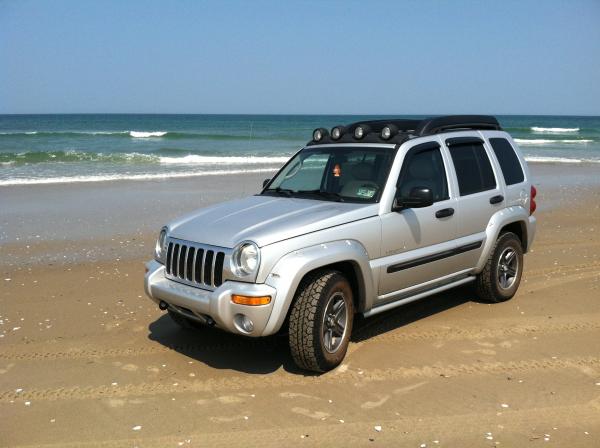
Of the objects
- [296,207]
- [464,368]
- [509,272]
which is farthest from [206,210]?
[509,272]

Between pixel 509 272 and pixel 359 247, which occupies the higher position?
pixel 359 247

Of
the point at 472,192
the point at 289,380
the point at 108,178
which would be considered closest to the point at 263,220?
the point at 289,380

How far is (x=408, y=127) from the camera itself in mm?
5715

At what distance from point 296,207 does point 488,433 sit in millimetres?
2189

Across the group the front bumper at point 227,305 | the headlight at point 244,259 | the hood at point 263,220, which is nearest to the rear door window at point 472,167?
the hood at point 263,220

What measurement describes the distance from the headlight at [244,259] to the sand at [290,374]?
0.84 meters

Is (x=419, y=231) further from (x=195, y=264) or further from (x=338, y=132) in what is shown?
(x=195, y=264)

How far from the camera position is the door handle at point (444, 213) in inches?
210

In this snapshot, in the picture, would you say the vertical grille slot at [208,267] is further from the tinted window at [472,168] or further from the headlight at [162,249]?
the tinted window at [472,168]

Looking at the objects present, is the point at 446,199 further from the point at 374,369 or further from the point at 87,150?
the point at 87,150

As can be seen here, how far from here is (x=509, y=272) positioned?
6391 mm

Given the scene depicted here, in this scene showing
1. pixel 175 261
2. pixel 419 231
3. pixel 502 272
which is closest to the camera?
pixel 175 261

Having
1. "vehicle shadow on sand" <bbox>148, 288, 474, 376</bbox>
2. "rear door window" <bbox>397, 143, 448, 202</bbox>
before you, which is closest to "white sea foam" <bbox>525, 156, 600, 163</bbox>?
"vehicle shadow on sand" <bbox>148, 288, 474, 376</bbox>

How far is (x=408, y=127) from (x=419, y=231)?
3.63 feet
